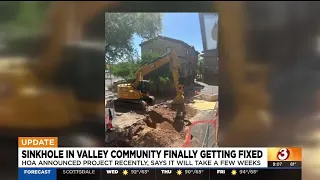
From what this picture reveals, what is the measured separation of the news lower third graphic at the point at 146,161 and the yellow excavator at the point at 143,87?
0.65 ft

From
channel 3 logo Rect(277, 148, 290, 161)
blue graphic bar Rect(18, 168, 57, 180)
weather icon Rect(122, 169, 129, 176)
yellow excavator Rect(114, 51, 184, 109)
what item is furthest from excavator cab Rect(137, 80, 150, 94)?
channel 3 logo Rect(277, 148, 290, 161)

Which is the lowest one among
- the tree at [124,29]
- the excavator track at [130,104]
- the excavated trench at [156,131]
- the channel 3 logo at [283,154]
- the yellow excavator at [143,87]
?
the channel 3 logo at [283,154]

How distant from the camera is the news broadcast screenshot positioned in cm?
129

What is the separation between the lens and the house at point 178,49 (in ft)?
4.28

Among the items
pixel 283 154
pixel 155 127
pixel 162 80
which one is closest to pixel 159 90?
pixel 162 80

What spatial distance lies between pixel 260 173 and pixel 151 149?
1.57 ft

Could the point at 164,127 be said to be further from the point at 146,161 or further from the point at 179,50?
the point at 179,50

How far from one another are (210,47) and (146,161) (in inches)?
21.6

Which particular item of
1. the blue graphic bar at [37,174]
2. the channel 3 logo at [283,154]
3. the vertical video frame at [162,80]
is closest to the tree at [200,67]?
the vertical video frame at [162,80]

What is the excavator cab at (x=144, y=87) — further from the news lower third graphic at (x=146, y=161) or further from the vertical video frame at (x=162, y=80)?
the news lower third graphic at (x=146, y=161)

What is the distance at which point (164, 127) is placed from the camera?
4.38 ft

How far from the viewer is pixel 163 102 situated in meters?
1.32

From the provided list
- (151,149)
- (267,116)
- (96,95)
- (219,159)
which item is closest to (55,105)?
(96,95)

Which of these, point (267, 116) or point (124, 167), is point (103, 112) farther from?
point (267, 116)
